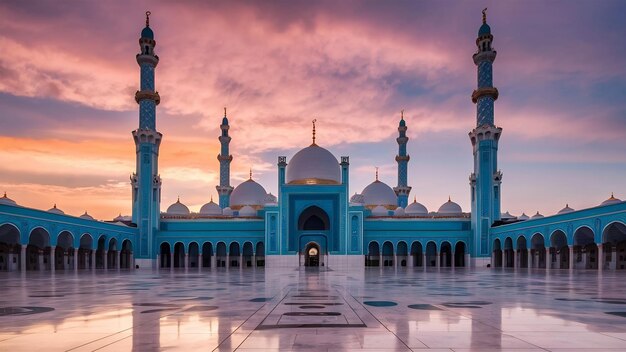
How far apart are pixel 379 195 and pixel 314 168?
1086cm

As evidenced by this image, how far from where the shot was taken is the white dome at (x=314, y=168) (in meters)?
43.3

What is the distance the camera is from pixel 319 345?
4.47m

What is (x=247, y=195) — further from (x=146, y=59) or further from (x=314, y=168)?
(x=146, y=59)

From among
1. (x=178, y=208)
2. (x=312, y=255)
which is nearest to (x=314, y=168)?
(x=312, y=255)

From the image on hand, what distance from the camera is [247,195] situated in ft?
171

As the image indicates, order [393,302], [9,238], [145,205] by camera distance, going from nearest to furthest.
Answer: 1. [393,302]
2. [9,238]
3. [145,205]

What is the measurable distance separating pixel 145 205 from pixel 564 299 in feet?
124

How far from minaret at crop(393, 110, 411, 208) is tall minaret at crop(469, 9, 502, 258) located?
1139 centimetres

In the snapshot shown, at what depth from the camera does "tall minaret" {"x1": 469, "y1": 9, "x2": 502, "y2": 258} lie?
4062 cm

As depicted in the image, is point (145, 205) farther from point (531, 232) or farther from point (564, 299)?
point (564, 299)

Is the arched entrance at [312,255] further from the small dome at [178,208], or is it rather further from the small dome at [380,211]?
the small dome at [178,208]

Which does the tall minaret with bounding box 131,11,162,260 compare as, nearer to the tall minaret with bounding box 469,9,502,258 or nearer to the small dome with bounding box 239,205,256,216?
the small dome with bounding box 239,205,256,216

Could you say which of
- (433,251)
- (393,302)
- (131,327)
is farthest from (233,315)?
(433,251)

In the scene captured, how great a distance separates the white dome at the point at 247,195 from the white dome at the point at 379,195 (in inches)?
425
